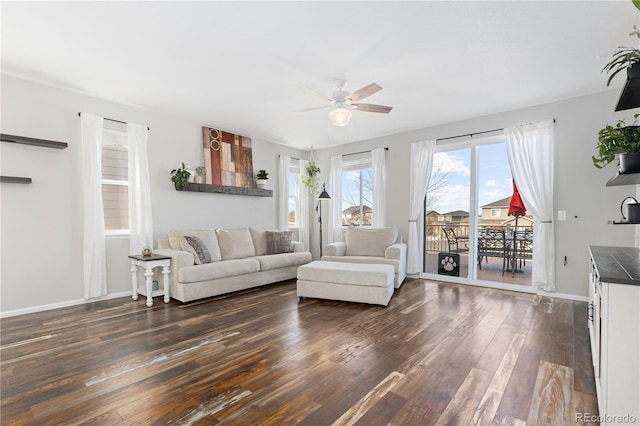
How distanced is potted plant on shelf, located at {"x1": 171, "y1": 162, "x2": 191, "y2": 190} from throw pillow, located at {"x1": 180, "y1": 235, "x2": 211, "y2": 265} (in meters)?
0.91

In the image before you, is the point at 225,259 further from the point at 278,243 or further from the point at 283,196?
the point at 283,196

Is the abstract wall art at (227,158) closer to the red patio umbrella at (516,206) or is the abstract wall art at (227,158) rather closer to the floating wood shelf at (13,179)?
the floating wood shelf at (13,179)

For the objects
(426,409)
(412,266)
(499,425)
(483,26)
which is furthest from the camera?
(412,266)

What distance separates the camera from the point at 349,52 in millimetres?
2826

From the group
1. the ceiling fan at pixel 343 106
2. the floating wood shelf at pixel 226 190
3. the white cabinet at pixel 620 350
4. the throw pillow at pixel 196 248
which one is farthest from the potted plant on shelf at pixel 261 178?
the white cabinet at pixel 620 350

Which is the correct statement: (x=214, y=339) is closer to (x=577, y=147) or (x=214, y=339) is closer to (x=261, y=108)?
(x=261, y=108)

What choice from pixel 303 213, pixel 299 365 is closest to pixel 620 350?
pixel 299 365

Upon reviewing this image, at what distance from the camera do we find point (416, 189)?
533 cm

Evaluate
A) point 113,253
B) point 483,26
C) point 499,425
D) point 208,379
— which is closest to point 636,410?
point 499,425

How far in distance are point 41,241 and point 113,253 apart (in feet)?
2.50

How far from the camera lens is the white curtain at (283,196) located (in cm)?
633

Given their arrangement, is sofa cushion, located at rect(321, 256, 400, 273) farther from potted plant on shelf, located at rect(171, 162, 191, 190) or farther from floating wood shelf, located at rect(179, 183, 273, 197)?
potted plant on shelf, located at rect(171, 162, 191, 190)

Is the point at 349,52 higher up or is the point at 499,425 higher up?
the point at 349,52

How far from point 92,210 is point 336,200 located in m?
4.34
